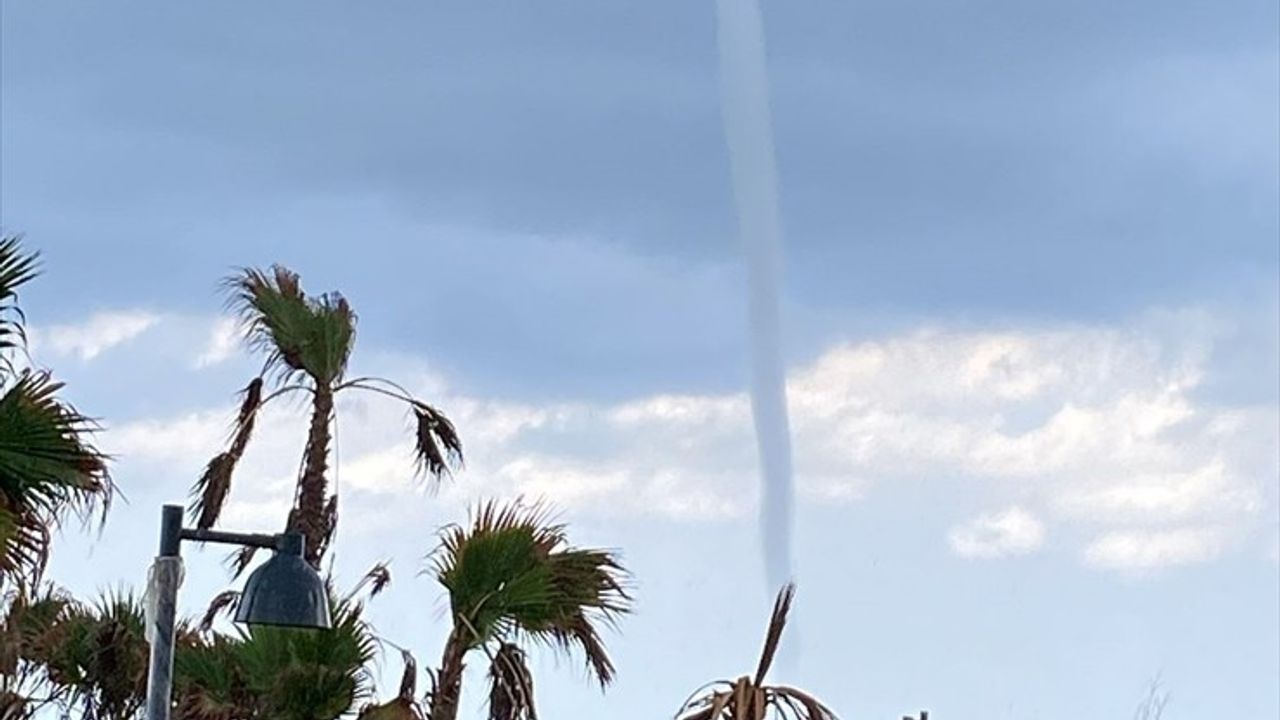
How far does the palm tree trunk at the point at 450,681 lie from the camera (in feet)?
46.8

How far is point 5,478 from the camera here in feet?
37.2

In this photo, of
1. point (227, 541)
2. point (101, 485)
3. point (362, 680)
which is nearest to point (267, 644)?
point (362, 680)

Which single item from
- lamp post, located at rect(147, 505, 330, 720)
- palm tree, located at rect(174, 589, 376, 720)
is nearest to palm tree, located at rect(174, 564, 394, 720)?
palm tree, located at rect(174, 589, 376, 720)

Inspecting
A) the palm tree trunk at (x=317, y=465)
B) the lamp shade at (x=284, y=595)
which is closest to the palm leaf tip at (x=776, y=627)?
the lamp shade at (x=284, y=595)

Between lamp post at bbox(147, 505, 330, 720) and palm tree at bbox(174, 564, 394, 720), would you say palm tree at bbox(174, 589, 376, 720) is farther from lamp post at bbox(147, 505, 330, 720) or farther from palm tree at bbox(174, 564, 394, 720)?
lamp post at bbox(147, 505, 330, 720)

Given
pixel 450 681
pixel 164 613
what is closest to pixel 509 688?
pixel 450 681

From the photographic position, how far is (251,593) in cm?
963

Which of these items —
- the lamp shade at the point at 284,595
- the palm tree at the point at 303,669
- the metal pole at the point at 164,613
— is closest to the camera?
the lamp shade at the point at 284,595

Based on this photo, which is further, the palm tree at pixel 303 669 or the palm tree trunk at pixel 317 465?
the palm tree trunk at pixel 317 465

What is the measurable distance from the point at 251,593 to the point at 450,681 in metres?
4.84

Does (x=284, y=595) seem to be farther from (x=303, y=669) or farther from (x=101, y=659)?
(x=101, y=659)

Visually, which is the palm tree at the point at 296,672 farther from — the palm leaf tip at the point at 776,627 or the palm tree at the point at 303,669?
the palm leaf tip at the point at 776,627

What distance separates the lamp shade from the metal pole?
34 cm

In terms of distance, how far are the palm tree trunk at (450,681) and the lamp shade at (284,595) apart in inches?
176
